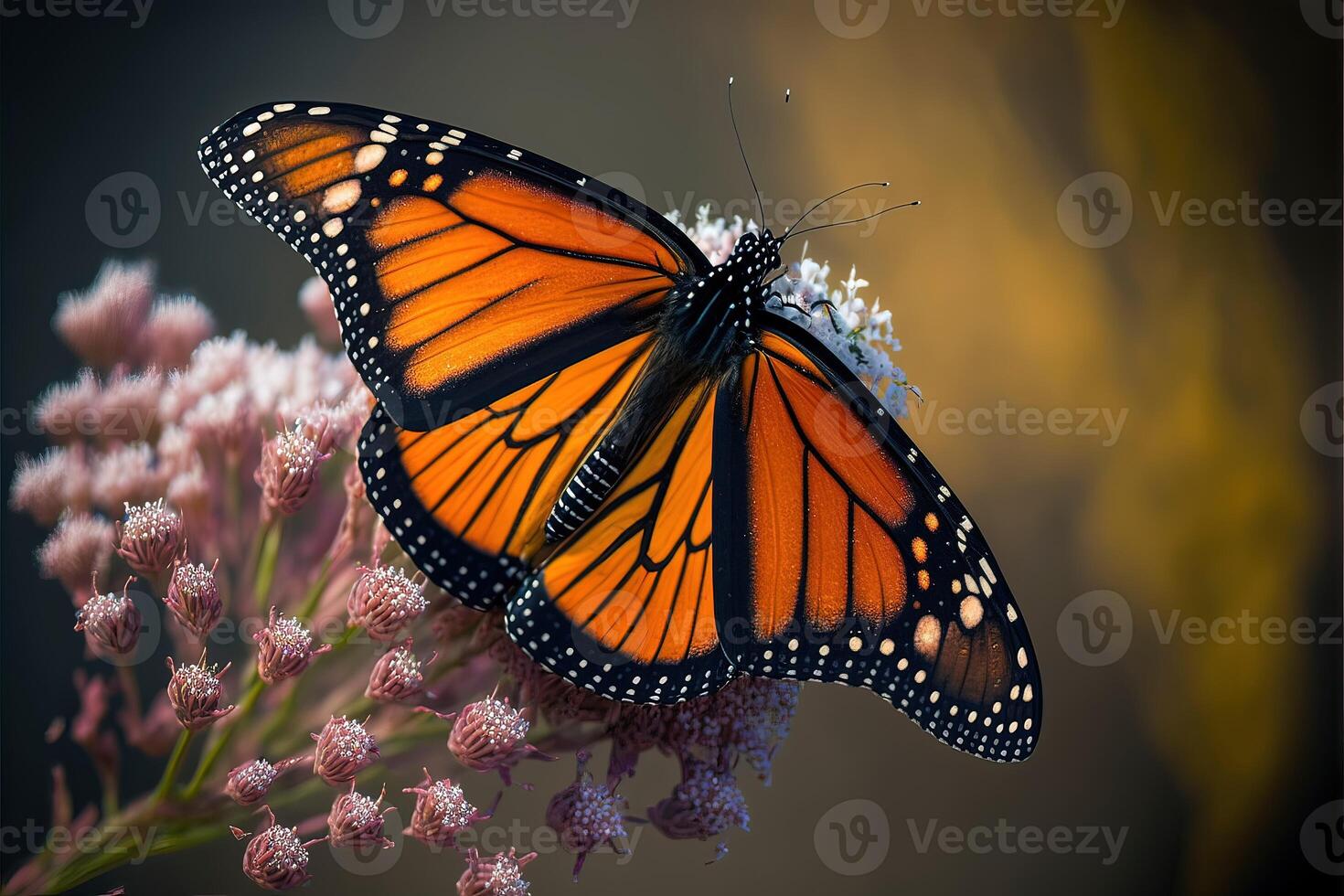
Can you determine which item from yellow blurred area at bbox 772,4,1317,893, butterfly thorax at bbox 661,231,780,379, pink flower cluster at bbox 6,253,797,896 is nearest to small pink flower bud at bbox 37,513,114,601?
pink flower cluster at bbox 6,253,797,896

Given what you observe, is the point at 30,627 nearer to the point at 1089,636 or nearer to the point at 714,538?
the point at 714,538

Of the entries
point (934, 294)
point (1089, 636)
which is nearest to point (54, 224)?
point (934, 294)

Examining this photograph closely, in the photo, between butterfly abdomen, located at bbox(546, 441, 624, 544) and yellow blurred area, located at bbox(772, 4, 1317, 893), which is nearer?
butterfly abdomen, located at bbox(546, 441, 624, 544)

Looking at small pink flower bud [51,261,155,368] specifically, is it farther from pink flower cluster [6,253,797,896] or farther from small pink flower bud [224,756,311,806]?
small pink flower bud [224,756,311,806]

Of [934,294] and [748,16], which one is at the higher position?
[748,16]

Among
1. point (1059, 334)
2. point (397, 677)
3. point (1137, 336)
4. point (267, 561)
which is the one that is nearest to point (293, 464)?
point (267, 561)
